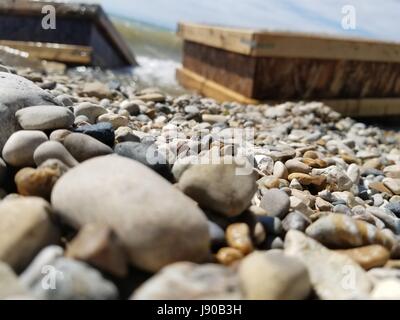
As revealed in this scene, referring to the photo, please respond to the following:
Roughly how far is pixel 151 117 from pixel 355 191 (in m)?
1.78

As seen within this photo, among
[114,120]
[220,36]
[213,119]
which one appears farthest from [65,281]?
[220,36]

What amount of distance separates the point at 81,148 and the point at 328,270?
1.13 meters

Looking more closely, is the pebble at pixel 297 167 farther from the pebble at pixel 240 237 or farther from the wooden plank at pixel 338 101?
the wooden plank at pixel 338 101

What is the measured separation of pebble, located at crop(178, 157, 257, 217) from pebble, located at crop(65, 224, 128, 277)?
0.47 m

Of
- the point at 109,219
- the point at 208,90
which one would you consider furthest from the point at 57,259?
the point at 208,90

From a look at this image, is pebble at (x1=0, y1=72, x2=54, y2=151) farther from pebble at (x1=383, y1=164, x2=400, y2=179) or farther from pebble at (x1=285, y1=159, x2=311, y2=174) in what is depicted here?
pebble at (x1=383, y1=164, x2=400, y2=179)

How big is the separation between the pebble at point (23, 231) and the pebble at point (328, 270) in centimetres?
82

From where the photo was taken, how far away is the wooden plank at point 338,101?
5625 mm

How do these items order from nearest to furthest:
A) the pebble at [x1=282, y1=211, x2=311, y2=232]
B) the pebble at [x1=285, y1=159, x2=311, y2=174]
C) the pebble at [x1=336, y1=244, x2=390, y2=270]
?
1. the pebble at [x1=336, y1=244, x2=390, y2=270]
2. the pebble at [x1=282, y1=211, x2=311, y2=232]
3. the pebble at [x1=285, y1=159, x2=311, y2=174]

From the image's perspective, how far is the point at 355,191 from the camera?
267cm

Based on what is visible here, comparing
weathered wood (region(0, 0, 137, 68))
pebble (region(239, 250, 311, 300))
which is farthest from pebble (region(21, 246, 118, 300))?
weathered wood (region(0, 0, 137, 68))

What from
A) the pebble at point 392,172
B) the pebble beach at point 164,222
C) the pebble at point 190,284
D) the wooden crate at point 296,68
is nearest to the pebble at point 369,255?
the pebble beach at point 164,222

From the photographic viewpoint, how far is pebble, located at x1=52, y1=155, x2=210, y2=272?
4.16 feet
